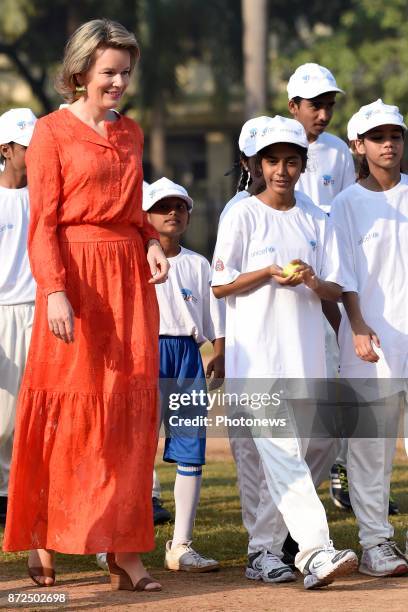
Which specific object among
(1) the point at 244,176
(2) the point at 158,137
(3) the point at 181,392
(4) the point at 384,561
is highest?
(2) the point at 158,137

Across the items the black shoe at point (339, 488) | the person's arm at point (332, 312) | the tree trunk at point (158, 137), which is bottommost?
the black shoe at point (339, 488)

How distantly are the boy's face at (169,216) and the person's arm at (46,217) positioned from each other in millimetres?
1371

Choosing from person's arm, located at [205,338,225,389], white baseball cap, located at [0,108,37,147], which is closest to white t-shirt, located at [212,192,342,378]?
person's arm, located at [205,338,225,389]

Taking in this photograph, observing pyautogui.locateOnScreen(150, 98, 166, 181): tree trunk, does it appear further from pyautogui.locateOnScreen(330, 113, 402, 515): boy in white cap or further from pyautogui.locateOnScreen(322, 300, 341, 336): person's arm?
pyautogui.locateOnScreen(322, 300, 341, 336): person's arm

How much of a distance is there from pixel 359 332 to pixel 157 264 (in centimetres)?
105

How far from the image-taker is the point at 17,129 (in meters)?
7.96

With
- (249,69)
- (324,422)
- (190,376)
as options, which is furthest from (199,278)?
(249,69)

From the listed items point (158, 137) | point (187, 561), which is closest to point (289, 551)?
point (187, 561)

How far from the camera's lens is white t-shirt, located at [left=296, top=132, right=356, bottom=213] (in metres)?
8.41

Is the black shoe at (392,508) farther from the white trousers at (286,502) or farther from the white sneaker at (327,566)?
the white sneaker at (327,566)

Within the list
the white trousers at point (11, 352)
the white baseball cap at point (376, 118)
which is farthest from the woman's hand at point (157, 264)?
the white trousers at point (11, 352)

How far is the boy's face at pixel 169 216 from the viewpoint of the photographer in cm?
745

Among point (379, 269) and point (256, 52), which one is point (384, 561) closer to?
point (379, 269)

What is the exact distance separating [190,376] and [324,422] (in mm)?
733
